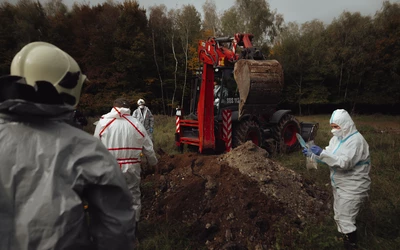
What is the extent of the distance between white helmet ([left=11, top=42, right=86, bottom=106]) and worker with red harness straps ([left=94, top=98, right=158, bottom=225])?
2225 millimetres

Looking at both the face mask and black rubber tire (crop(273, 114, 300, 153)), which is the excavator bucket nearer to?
black rubber tire (crop(273, 114, 300, 153))

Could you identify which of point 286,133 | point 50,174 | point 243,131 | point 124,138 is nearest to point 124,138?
point 124,138

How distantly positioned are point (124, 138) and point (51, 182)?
96.5 inches

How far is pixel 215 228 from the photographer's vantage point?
13.2ft

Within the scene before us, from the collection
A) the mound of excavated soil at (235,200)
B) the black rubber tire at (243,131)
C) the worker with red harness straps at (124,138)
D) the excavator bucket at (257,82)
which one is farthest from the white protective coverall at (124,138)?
the black rubber tire at (243,131)

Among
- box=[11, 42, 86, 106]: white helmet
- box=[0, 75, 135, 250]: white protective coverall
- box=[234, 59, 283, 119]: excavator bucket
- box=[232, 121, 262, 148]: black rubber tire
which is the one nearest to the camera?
box=[0, 75, 135, 250]: white protective coverall

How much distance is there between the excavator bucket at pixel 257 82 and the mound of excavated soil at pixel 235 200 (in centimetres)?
138

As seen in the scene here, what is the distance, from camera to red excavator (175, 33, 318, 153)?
22.5 ft

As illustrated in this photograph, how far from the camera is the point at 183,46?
25.7m

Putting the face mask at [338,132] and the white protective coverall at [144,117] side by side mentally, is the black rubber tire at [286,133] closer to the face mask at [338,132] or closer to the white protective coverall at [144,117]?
the white protective coverall at [144,117]

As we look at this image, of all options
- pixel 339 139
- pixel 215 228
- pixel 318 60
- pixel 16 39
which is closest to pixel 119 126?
pixel 215 228

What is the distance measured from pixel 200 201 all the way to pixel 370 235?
2.26 m

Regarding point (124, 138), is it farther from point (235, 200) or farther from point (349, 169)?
point (349, 169)

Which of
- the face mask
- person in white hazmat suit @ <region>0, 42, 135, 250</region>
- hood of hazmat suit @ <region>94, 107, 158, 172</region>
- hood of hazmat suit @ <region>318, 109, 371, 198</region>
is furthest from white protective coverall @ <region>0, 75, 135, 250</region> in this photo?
the face mask
